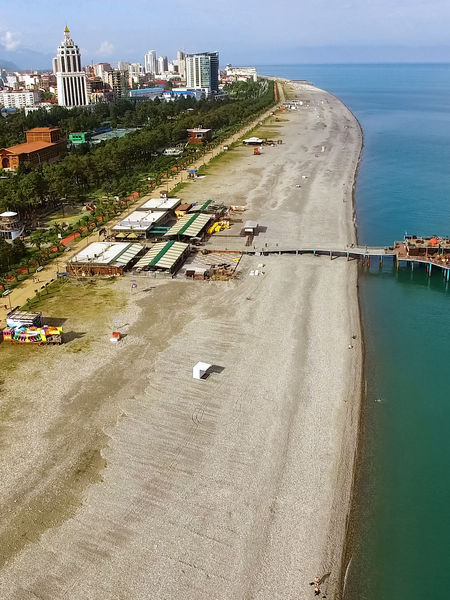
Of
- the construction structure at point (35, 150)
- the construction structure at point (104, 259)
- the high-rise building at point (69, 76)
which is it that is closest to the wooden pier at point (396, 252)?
the construction structure at point (104, 259)

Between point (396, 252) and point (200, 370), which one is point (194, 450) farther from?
point (396, 252)

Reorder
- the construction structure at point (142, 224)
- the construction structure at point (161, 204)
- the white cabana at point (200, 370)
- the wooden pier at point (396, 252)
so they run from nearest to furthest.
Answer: the white cabana at point (200, 370) < the wooden pier at point (396, 252) < the construction structure at point (142, 224) < the construction structure at point (161, 204)

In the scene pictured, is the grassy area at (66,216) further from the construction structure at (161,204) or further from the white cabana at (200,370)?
the white cabana at (200,370)

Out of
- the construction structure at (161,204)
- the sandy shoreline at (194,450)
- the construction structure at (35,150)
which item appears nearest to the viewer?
the sandy shoreline at (194,450)

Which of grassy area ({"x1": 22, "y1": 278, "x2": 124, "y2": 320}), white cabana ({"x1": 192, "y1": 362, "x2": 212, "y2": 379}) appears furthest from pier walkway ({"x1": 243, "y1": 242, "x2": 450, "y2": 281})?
white cabana ({"x1": 192, "y1": 362, "x2": 212, "y2": 379})

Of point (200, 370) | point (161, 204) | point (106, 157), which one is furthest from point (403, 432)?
point (106, 157)

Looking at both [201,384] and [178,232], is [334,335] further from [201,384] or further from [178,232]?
[178,232]
